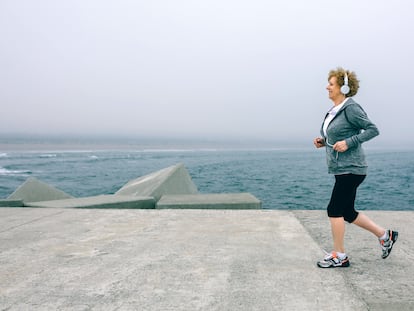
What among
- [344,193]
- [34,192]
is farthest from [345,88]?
[34,192]

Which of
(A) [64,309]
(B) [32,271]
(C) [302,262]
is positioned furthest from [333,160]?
(B) [32,271]

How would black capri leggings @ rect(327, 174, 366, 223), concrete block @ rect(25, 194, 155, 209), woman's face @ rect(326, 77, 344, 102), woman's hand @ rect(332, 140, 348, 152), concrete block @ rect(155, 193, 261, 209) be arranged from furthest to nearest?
concrete block @ rect(25, 194, 155, 209), concrete block @ rect(155, 193, 261, 209), woman's face @ rect(326, 77, 344, 102), black capri leggings @ rect(327, 174, 366, 223), woman's hand @ rect(332, 140, 348, 152)

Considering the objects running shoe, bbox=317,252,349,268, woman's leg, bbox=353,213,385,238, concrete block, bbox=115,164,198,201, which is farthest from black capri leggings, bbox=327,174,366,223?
concrete block, bbox=115,164,198,201

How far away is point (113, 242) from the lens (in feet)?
10.5

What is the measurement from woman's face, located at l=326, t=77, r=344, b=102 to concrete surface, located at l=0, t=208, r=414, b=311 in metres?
1.28

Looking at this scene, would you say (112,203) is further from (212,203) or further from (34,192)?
(34,192)

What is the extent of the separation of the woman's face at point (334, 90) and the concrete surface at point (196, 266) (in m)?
1.28

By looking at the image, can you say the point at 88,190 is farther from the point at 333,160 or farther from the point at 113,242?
the point at 333,160

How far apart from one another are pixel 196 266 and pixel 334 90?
172cm

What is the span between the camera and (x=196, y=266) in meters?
2.49

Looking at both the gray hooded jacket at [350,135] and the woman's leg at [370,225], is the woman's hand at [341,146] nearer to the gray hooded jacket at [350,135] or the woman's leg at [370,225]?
the gray hooded jacket at [350,135]

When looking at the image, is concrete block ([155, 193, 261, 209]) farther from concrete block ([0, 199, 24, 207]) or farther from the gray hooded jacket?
the gray hooded jacket

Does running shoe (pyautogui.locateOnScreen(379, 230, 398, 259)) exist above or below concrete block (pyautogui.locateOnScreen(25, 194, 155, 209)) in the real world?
above

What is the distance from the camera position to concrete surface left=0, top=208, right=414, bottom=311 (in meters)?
1.93
